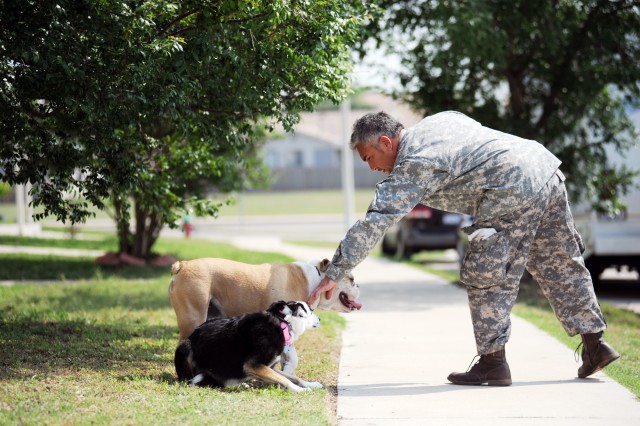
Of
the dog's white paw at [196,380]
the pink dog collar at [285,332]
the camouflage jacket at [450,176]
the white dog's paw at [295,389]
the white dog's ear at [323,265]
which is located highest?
the camouflage jacket at [450,176]

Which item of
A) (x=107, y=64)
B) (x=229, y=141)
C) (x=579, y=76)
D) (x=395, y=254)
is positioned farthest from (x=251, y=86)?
(x=395, y=254)

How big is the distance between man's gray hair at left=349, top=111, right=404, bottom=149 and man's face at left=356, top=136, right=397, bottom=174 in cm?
3

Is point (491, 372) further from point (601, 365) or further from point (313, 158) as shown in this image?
point (313, 158)

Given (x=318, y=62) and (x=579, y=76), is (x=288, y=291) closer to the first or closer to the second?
(x=318, y=62)

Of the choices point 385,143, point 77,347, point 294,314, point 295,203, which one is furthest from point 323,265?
point 295,203

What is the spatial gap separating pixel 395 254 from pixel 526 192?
13556mm

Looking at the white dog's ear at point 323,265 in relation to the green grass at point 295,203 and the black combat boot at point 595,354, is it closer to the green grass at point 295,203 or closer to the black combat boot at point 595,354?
the black combat boot at point 595,354

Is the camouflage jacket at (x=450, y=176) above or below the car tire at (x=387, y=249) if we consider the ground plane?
above

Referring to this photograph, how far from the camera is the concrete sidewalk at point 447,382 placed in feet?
15.9

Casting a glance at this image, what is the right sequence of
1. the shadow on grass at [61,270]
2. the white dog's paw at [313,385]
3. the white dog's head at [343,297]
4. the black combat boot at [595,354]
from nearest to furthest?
1. the white dog's paw at [313,385]
2. the black combat boot at [595,354]
3. the white dog's head at [343,297]
4. the shadow on grass at [61,270]

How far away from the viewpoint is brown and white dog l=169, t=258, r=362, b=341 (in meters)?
6.16

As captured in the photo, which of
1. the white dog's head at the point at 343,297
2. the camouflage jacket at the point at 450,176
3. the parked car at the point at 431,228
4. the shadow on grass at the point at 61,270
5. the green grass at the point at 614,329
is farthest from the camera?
the parked car at the point at 431,228

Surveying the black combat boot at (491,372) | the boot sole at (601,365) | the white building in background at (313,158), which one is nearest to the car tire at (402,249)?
the boot sole at (601,365)

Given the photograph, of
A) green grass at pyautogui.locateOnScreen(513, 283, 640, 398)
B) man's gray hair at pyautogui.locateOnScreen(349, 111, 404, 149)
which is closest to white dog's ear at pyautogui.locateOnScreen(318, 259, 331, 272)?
man's gray hair at pyautogui.locateOnScreen(349, 111, 404, 149)
